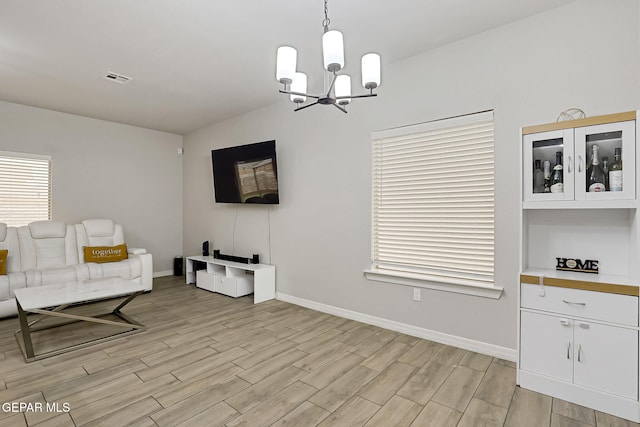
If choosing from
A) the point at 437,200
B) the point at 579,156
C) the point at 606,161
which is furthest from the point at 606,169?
the point at 437,200

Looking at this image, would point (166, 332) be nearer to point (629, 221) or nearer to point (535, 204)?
point (535, 204)

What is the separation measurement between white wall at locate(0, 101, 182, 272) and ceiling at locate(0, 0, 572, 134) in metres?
0.69

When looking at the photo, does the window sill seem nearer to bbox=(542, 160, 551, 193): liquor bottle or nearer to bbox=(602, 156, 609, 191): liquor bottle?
bbox=(542, 160, 551, 193): liquor bottle

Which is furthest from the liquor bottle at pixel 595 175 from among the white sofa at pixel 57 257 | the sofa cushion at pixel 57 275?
the sofa cushion at pixel 57 275

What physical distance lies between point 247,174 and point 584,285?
3906 millimetres

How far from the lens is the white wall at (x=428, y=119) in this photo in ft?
7.55

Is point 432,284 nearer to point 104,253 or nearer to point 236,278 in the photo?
point 236,278

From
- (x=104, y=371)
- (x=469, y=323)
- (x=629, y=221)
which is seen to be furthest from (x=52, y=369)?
(x=629, y=221)

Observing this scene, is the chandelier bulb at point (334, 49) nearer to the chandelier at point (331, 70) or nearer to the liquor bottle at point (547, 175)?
the chandelier at point (331, 70)

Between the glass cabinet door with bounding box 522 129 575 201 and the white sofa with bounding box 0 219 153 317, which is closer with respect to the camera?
the glass cabinet door with bounding box 522 129 575 201

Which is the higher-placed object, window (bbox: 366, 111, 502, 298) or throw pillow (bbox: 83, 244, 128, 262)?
window (bbox: 366, 111, 502, 298)

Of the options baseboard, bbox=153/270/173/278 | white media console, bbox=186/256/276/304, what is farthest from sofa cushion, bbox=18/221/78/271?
white media console, bbox=186/256/276/304

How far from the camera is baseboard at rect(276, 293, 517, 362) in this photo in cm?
267

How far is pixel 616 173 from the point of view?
2.00 metres
